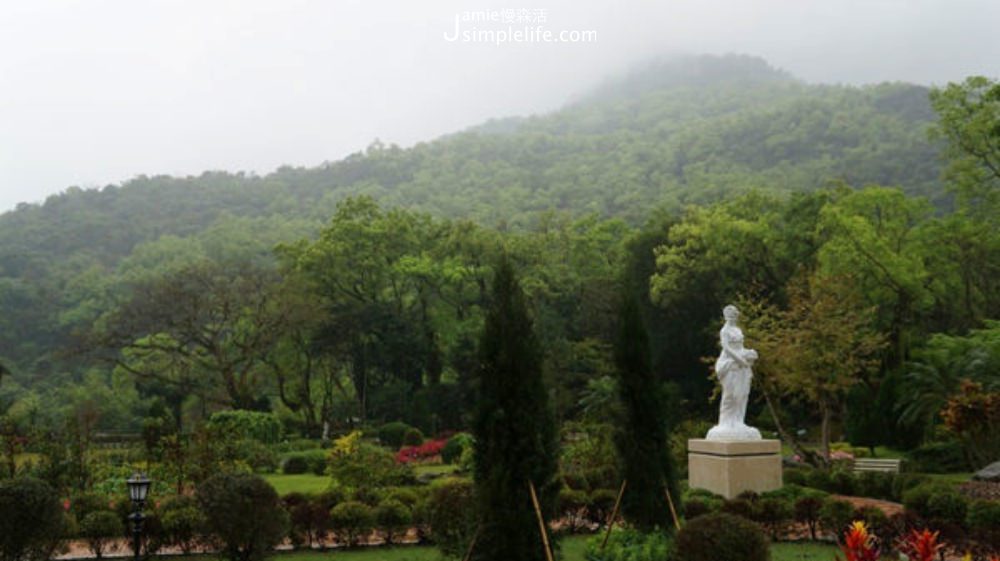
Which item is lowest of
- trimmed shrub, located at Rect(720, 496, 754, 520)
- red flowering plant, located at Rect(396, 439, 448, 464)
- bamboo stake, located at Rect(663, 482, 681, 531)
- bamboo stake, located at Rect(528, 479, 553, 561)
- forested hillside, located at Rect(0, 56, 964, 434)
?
red flowering plant, located at Rect(396, 439, 448, 464)

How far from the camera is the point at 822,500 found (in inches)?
554

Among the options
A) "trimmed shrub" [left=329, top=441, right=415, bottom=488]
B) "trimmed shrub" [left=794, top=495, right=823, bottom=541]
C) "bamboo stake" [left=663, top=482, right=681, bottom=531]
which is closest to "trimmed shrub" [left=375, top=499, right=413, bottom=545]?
"trimmed shrub" [left=329, top=441, right=415, bottom=488]

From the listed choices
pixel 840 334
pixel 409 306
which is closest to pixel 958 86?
pixel 840 334

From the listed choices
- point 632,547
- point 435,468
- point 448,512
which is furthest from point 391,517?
point 435,468

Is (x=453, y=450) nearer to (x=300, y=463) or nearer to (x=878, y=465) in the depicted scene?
(x=300, y=463)

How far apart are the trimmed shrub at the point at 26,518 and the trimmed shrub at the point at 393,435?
75.8ft

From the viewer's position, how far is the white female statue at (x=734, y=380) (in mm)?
17453

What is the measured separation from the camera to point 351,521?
1384 centimetres

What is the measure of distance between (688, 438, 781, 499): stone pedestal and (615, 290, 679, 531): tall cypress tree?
6584mm

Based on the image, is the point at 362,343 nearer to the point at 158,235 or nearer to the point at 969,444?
the point at 969,444

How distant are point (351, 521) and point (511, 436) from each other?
6.31 meters

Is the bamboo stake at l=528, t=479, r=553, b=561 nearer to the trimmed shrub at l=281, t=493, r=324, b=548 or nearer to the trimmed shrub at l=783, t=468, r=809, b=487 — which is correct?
the trimmed shrub at l=281, t=493, r=324, b=548

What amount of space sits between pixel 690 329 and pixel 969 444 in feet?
53.1

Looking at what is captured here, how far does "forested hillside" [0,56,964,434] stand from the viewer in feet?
136
